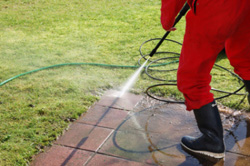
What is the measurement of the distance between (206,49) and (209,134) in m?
0.76

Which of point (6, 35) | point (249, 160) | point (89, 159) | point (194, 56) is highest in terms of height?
point (194, 56)

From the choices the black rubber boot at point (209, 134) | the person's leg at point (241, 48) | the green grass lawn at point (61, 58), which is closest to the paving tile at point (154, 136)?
the black rubber boot at point (209, 134)

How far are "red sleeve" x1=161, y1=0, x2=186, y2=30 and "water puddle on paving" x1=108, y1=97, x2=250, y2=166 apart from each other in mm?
1088

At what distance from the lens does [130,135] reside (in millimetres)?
3230

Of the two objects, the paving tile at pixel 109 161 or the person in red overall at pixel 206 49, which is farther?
the paving tile at pixel 109 161

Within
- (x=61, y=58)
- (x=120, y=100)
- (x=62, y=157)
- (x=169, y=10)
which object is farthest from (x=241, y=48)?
(x=61, y=58)

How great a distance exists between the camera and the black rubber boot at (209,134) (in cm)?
279

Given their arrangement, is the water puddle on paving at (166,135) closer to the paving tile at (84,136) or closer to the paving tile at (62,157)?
the paving tile at (84,136)

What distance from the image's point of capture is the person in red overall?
2.35m

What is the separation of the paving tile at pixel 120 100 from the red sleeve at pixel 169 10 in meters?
1.31

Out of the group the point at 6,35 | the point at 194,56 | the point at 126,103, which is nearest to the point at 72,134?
the point at 126,103

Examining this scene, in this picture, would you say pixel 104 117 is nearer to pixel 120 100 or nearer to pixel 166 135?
A: pixel 120 100

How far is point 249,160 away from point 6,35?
4687mm

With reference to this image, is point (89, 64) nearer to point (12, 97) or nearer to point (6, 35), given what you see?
point (12, 97)
